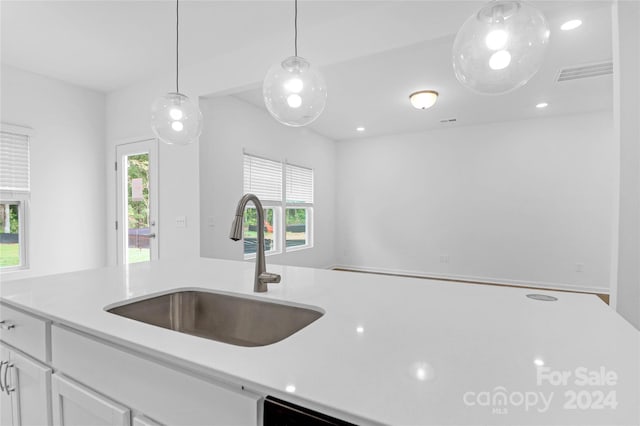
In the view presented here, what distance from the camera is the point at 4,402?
4.21 ft

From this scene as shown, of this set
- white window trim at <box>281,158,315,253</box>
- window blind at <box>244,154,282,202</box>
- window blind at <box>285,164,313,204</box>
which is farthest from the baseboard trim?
window blind at <box>244,154,282,202</box>

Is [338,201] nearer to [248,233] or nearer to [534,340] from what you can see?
[248,233]

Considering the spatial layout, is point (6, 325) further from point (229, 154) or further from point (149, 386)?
point (229, 154)

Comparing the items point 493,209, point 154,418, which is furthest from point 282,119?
point 493,209

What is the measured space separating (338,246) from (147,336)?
5680 millimetres

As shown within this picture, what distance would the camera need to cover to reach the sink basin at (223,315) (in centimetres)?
116

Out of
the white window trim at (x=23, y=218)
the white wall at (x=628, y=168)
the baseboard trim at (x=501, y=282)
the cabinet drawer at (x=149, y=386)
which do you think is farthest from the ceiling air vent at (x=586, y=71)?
the white window trim at (x=23, y=218)

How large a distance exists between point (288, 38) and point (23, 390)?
282 centimetres

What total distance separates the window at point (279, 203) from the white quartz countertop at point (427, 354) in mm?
2923

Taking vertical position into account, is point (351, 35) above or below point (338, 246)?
above

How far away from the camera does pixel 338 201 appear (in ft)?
21.1

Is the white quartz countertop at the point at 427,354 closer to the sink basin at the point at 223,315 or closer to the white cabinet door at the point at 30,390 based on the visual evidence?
the sink basin at the point at 223,315

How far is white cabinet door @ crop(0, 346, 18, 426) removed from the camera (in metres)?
1.25

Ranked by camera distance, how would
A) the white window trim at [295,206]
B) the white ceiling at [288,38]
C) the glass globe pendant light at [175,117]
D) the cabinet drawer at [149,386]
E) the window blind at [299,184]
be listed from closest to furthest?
the cabinet drawer at [149,386]
the glass globe pendant light at [175,117]
the white ceiling at [288,38]
the white window trim at [295,206]
the window blind at [299,184]
